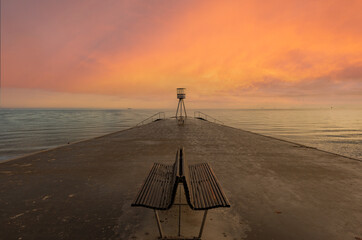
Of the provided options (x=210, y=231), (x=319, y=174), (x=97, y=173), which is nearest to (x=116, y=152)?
(x=97, y=173)

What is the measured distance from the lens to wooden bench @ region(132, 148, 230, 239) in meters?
3.22

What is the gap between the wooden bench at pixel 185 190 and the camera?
3219 mm

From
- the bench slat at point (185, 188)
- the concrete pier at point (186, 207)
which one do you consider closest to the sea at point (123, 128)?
the concrete pier at point (186, 207)

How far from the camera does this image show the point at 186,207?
4.54 meters

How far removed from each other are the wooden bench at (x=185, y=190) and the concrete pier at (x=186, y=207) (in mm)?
631

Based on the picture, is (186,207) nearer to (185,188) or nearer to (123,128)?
(185,188)

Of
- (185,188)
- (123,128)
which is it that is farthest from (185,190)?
(123,128)

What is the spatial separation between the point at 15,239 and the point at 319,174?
8286 millimetres

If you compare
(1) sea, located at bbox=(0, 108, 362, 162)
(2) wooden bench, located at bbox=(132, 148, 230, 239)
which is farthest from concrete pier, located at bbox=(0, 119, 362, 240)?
(1) sea, located at bbox=(0, 108, 362, 162)

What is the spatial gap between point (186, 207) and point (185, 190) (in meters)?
1.55

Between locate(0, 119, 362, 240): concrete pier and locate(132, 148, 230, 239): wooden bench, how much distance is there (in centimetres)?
63

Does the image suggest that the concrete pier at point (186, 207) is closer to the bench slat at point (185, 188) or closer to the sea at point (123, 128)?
the bench slat at point (185, 188)

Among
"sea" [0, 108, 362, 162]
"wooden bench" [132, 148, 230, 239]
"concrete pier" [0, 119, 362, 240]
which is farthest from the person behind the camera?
"sea" [0, 108, 362, 162]

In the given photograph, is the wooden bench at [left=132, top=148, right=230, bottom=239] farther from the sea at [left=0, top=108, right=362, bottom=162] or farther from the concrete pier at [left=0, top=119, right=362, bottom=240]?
the sea at [left=0, top=108, right=362, bottom=162]
